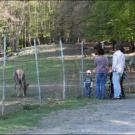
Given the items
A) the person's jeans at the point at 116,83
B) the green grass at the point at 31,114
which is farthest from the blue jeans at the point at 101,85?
the green grass at the point at 31,114

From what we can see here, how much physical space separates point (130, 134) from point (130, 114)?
300 centimetres

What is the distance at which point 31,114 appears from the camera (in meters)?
14.6

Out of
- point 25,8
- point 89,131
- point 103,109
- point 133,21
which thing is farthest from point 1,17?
point 89,131

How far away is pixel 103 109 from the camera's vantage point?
1557 cm

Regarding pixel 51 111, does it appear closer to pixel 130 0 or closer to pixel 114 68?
pixel 114 68

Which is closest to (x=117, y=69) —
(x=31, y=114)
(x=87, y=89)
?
(x=87, y=89)

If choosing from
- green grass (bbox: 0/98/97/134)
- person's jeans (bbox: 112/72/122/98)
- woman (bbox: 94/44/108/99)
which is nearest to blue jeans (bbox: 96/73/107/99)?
woman (bbox: 94/44/108/99)

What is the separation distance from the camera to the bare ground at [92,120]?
11883mm

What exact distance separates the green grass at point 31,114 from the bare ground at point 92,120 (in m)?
0.26

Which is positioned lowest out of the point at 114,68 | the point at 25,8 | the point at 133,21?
the point at 114,68

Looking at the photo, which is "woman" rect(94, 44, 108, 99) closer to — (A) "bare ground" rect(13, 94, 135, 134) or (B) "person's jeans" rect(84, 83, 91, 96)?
(B) "person's jeans" rect(84, 83, 91, 96)

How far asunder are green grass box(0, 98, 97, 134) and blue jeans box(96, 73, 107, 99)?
57 centimetres

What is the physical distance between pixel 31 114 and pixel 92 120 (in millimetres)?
1899

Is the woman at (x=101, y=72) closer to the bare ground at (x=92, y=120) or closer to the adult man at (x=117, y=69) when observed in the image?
the adult man at (x=117, y=69)
